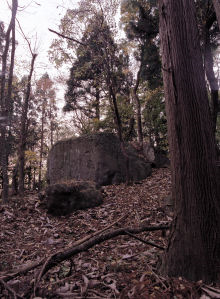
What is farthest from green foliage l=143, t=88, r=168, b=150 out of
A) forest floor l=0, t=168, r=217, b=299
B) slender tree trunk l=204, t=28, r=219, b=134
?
forest floor l=0, t=168, r=217, b=299

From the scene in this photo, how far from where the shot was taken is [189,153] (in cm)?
189

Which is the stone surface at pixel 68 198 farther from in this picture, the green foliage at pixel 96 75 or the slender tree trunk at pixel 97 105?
the slender tree trunk at pixel 97 105

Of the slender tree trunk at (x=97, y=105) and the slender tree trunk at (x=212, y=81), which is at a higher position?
the slender tree trunk at (x=97, y=105)

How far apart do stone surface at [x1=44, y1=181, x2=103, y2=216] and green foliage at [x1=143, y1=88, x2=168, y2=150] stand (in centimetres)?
762

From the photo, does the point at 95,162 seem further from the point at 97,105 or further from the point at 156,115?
the point at 97,105

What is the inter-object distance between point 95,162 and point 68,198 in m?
2.89

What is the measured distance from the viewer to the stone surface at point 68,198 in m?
5.25

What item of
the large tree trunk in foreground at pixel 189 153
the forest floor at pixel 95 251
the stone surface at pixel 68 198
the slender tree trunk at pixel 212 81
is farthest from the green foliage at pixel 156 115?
the large tree trunk in foreground at pixel 189 153

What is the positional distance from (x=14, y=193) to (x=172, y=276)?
13.5 metres

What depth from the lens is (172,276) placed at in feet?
5.93

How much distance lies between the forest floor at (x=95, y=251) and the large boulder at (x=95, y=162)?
3.70 feet

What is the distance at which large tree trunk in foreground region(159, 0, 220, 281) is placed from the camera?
5.80 feet

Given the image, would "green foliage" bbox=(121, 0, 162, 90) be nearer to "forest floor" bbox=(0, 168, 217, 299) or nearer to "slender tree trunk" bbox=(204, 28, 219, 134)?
"slender tree trunk" bbox=(204, 28, 219, 134)

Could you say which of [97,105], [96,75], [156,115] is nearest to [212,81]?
[96,75]
